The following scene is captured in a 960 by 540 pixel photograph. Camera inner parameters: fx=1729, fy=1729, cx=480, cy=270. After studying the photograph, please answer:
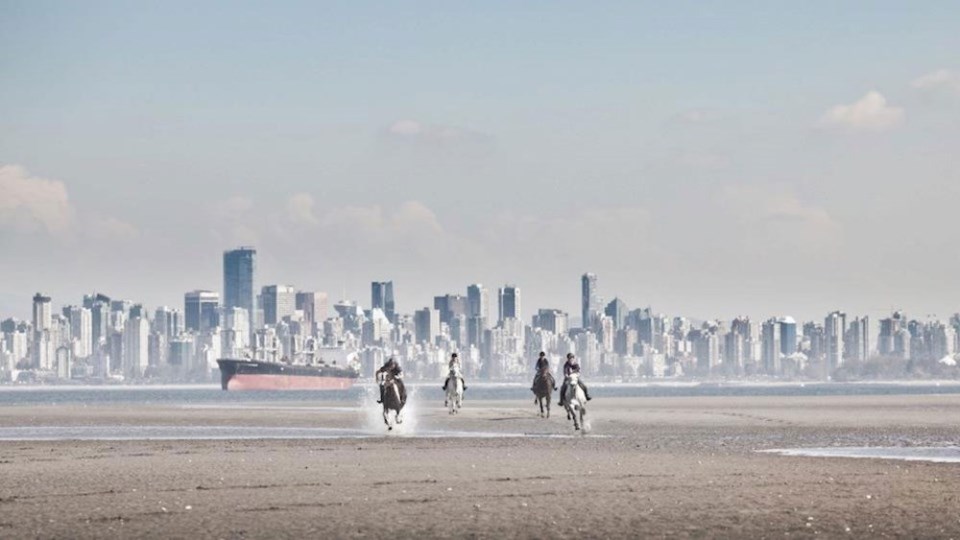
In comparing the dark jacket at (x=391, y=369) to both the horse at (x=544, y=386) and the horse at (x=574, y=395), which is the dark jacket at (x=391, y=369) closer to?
the horse at (x=574, y=395)

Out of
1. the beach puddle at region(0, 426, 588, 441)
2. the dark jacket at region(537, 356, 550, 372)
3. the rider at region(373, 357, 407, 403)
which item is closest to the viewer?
the beach puddle at region(0, 426, 588, 441)

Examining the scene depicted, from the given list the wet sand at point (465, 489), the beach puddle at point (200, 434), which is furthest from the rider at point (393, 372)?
the wet sand at point (465, 489)

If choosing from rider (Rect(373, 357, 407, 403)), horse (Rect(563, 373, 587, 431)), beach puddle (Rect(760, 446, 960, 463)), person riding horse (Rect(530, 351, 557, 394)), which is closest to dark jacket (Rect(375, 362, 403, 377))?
rider (Rect(373, 357, 407, 403))

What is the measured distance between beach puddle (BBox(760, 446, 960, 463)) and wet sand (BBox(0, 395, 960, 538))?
1.33 metres

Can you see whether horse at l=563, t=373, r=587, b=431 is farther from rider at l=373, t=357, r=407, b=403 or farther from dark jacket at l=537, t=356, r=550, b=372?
dark jacket at l=537, t=356, r=550, b=372

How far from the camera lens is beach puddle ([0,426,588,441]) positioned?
50.7 metres

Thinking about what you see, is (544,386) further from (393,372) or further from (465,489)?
(465,489)

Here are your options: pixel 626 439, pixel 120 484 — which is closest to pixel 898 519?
pixel 120 484

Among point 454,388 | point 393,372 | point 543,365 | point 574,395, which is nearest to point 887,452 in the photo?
point 574,395

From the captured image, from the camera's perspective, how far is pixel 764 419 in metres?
71.8

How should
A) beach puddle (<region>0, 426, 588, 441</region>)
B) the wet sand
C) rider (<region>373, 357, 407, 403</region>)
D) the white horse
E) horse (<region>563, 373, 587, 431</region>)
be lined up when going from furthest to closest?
the white horse → rider (<region>373, 357, 407, 403</region>) → horse (<region>563, 373, 587, 431</region>) → beach puddle (<region>0, 426, 588, 441</region>) → the wet sand

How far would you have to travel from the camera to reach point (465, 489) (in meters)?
28.6

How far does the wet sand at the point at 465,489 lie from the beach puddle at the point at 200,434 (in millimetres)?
2858

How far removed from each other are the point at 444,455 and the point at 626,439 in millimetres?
11185
